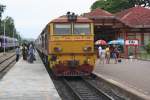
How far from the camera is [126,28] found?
51906mm

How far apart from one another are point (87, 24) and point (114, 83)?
5186mm

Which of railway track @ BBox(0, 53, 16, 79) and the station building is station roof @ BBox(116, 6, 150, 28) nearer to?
the station building

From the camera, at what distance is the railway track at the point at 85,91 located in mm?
17134

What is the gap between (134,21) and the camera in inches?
2256

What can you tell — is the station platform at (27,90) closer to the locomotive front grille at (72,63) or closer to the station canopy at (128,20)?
the locomotive front grille at (72,63)

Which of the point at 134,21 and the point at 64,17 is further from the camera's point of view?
the point at 134,21

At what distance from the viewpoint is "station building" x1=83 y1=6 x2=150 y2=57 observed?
49094 millimetres

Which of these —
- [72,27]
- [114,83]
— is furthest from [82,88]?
[72,27]

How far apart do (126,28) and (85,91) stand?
33.0 meters

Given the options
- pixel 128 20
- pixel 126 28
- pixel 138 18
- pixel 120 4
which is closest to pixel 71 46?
pixel 126 28

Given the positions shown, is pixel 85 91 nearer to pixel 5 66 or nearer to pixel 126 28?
pixel 5 66

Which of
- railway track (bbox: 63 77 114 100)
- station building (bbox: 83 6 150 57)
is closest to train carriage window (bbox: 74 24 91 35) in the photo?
railway track (bbox: 63 77 114 100)

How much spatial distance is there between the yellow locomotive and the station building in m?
21.8

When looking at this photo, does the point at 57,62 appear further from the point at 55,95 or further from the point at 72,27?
the point at 55,95
